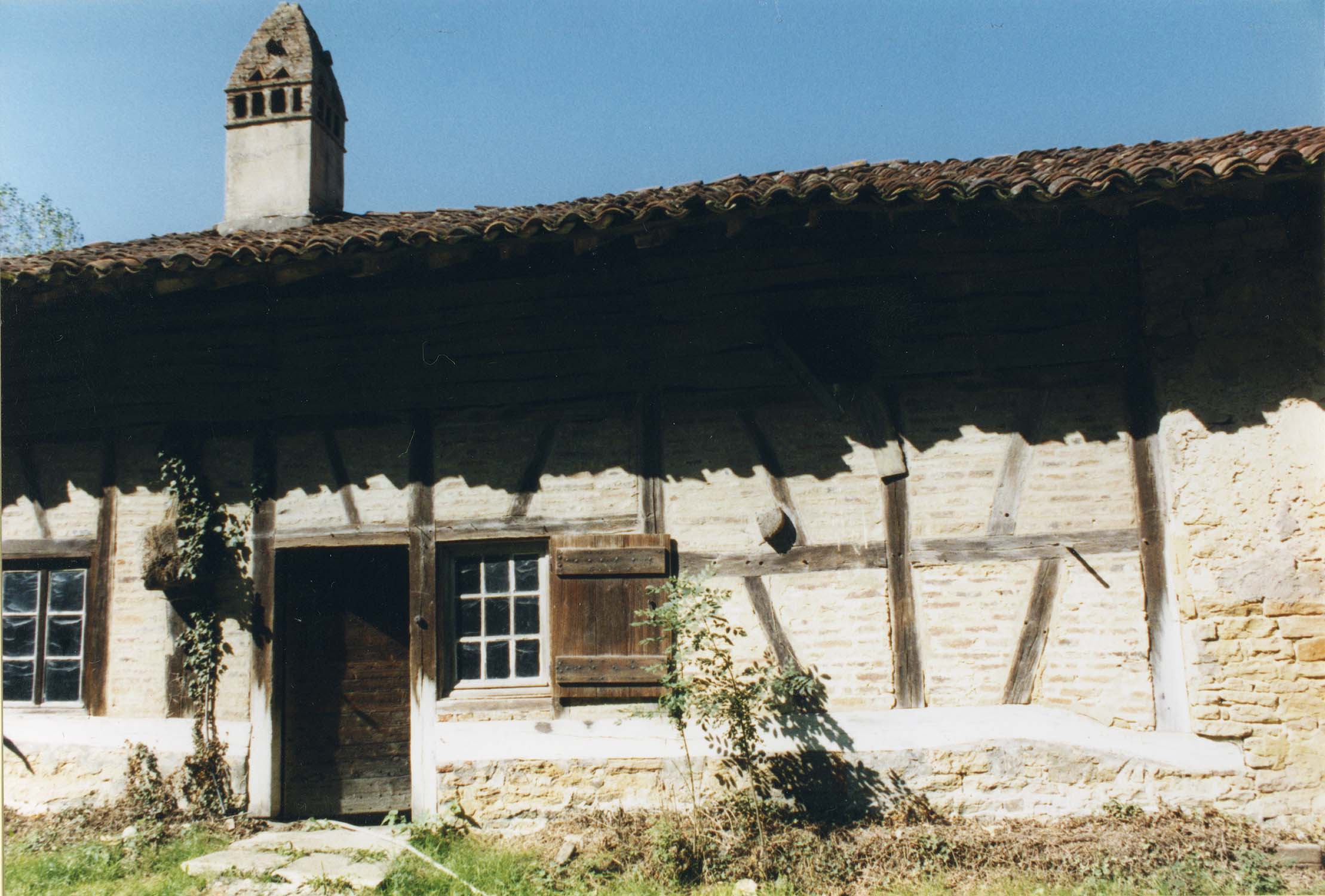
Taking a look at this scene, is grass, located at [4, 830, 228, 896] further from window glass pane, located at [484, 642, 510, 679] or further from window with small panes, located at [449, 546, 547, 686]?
window glass pane, located at [484, 642, 510, 679]

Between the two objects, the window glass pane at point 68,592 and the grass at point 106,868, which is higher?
the window glass pane at point 68,592

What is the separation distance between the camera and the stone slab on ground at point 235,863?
4.82 m

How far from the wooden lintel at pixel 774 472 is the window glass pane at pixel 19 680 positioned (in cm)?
587

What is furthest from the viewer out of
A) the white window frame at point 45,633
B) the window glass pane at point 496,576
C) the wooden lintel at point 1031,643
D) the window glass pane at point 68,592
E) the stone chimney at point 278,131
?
the stone chimney at point 278,131

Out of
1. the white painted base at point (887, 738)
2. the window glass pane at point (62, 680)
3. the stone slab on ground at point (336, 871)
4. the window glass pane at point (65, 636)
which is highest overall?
the window glass pane at point (65, 636)

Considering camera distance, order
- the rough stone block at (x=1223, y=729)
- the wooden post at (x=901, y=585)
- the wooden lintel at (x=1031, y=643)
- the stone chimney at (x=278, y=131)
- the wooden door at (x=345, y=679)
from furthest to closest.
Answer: the stone chimney at (x=278, y=131) → the wooden door at (x=345, y=679) → the wooden post at (x=901, y=585) → the wooden lintel at (x=1031, y=643) → the rough stone block at (x=1223, y=729)

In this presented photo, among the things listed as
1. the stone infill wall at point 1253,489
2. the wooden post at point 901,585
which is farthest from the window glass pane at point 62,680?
the stone infill wall at point 1253,489

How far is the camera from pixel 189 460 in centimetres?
607

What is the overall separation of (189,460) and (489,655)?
9.05ft

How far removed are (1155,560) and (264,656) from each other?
20.1 feet

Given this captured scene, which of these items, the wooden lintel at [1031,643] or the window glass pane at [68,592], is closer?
the wooden lintel at [1031,643]

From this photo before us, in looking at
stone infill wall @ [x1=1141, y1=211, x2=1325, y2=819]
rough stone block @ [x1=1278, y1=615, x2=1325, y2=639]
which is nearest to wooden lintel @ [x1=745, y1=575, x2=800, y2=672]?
stone infill wall @ [x1=1141, y1=211, x2=1325, y2=819]

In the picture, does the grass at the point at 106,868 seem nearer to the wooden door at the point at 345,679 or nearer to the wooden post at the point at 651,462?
the wooden door at the point at 345,679

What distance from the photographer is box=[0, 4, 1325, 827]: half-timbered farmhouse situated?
4758 mm
